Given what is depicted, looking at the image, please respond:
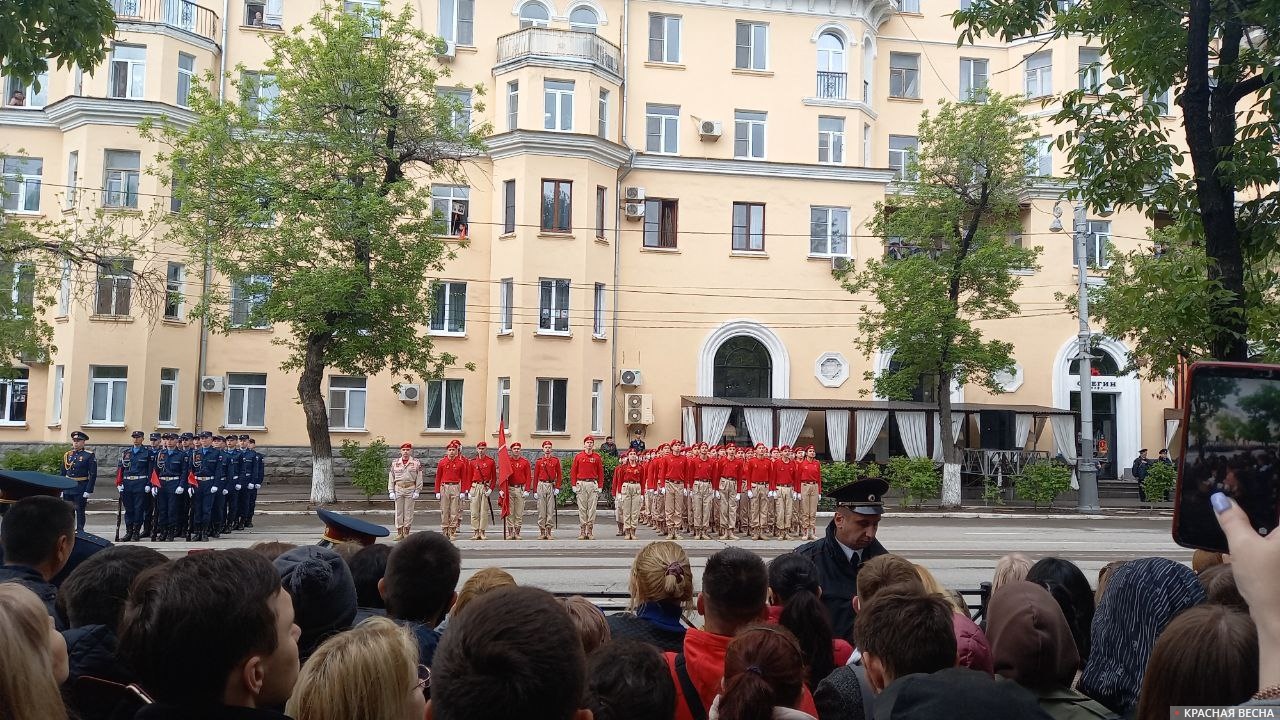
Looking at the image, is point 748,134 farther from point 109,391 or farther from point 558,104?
point 109,391

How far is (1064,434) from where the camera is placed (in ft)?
121

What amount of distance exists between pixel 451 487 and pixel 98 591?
680 inches

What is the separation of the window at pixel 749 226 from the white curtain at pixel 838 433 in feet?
21.7

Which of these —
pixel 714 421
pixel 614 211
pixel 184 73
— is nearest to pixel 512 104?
pixel 614 211

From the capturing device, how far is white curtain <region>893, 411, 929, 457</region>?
35781mm

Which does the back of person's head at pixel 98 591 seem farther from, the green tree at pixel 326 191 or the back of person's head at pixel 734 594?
the green tree at pixel 326 191

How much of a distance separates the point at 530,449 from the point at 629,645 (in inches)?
1181

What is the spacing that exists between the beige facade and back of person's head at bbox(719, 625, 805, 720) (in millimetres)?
29913

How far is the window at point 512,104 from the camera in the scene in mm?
34438

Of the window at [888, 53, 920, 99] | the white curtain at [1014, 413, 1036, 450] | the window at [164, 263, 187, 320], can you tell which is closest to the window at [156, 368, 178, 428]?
the window at [164, 263, 187, 320]

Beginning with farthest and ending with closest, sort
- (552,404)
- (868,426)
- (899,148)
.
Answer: (899,148), (868,426), (552,404)

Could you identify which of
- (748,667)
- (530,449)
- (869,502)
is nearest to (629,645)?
(748,667)

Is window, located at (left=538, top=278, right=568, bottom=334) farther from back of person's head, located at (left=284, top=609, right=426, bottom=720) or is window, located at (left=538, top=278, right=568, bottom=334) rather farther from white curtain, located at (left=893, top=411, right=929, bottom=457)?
back of person's head, located at (left=284, top=609, right=426, bottom=720)

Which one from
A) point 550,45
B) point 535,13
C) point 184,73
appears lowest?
point 184,73
